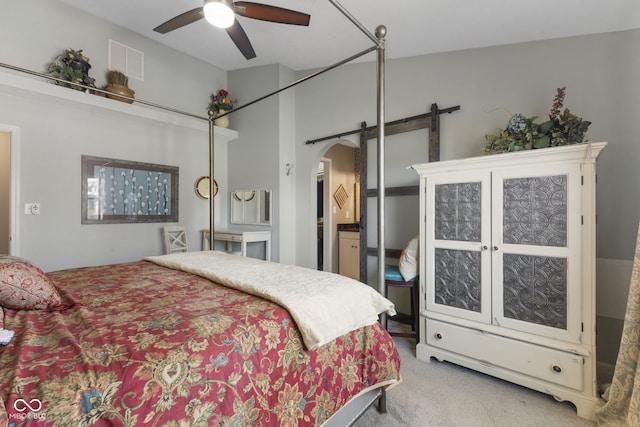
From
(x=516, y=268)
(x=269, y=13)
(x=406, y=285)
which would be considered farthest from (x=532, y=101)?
(x=269, y=13)

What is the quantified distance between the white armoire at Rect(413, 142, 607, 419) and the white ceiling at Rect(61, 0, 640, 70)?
1.10m

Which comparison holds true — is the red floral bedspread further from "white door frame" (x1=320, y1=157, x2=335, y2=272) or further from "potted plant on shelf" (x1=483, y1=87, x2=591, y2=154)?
"white door frame" (x1=320, y1=157, x2=335, y2=272)

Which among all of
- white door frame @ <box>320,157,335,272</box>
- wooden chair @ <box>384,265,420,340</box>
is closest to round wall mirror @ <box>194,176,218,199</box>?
white door frame @ <box>320,157,335,272</box>

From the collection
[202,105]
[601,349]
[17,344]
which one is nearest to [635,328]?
[601,349]

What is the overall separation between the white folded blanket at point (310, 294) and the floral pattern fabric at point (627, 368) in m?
1.21

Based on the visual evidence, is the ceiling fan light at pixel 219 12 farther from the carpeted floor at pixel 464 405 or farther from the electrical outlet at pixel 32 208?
the electrical outlet at pixel 32 208

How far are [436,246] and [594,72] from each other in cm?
172

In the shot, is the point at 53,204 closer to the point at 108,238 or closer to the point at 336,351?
the point at 108,238

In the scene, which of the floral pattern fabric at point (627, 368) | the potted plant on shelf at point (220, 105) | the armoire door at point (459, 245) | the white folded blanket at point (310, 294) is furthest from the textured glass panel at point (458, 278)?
the potted plant on shelf at point (220, 105)

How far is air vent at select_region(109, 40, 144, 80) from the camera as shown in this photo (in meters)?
3.63

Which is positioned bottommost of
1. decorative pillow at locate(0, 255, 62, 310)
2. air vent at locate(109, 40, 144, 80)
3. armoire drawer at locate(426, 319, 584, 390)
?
armoire drawer at locate(426, 319, 584, 390)

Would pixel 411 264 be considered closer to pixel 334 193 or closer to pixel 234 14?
pixel 234 14

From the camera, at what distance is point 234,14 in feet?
6.25

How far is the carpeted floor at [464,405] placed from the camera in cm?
168
